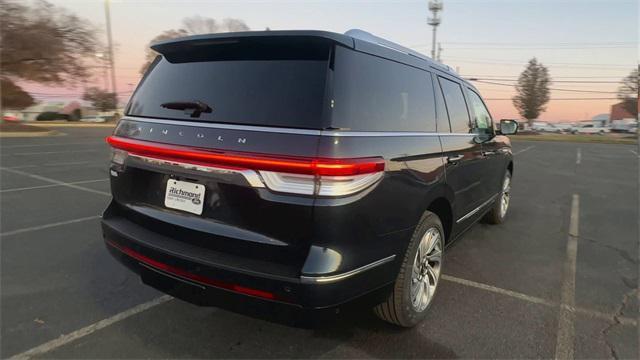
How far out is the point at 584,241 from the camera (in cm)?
530

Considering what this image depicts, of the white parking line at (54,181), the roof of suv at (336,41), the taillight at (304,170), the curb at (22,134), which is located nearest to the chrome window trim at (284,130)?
the taillight at (304,170)

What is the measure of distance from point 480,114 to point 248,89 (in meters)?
3.13

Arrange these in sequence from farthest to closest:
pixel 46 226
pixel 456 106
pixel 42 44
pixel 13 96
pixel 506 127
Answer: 1. pixel 13 96
2. pixel 42 44
3. pixel 46 226
4. pixel 506 127
5. pixel 456 106

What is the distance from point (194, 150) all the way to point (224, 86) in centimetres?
43

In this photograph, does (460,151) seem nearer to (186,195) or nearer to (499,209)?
(186,195)

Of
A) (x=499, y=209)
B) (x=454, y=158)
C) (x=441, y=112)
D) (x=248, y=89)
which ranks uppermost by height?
(x=248, y=89)

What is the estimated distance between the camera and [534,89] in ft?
203

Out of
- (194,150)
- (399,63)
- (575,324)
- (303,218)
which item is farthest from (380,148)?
(575,324)

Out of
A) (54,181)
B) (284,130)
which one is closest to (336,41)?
(284,130)

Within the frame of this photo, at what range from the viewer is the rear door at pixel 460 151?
3395mm

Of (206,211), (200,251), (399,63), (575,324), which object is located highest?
(399,63)

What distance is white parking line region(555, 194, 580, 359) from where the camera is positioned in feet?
9.29

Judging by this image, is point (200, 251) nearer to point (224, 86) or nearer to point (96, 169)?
point (224, 86)

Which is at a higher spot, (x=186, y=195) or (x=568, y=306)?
(x=186, y=195)
